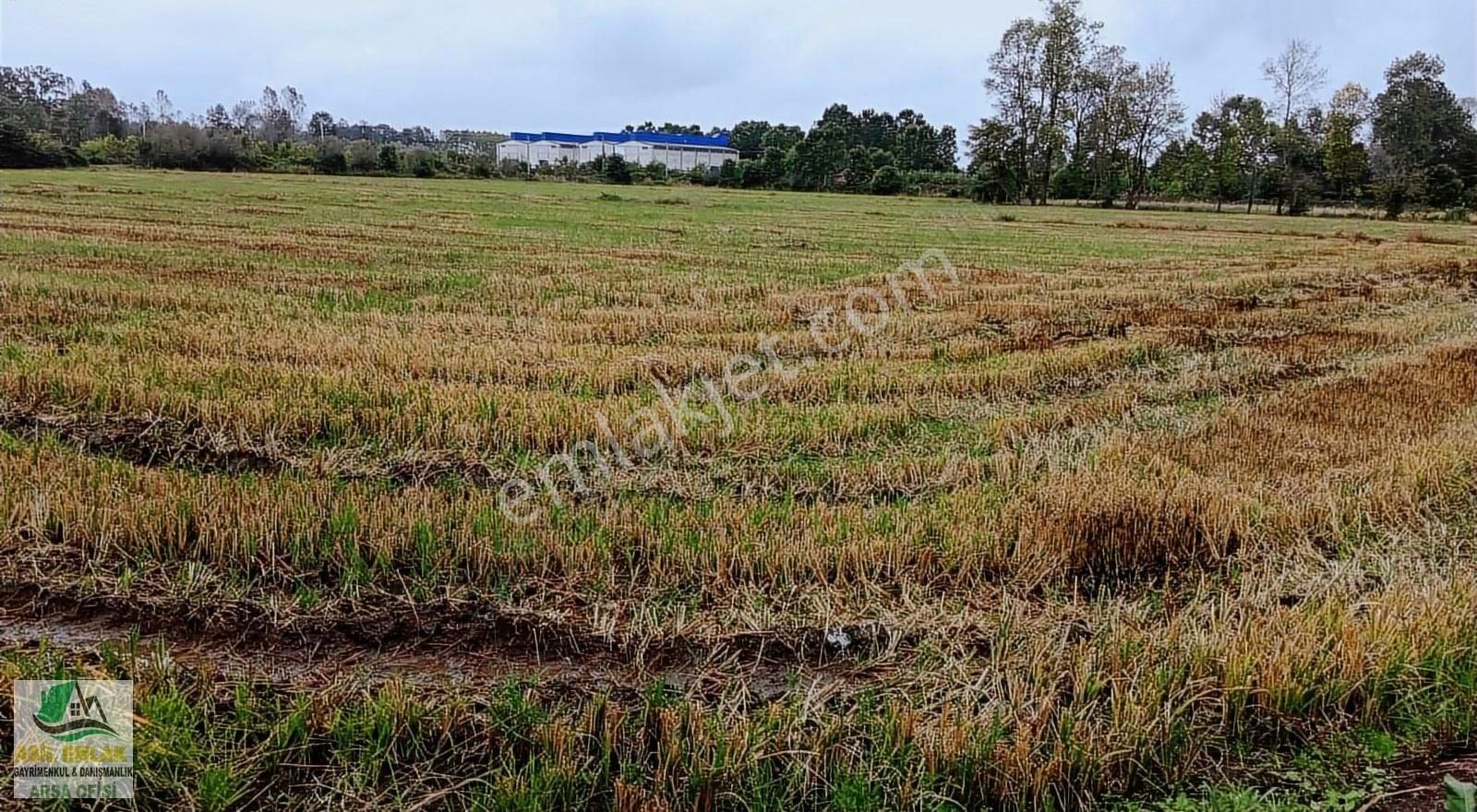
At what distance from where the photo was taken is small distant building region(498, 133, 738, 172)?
116688mm

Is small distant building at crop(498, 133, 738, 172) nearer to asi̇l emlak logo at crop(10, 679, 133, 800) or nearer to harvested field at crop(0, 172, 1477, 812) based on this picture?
harvested field at crop(0, 172, 1477, 812)

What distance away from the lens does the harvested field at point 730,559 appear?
260cm

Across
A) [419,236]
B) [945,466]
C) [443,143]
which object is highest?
[443,143]

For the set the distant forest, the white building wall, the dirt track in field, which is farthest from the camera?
the white building wall

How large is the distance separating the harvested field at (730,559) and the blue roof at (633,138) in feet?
376

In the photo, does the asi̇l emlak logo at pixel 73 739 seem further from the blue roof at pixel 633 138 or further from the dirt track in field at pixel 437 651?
the blue roof at pixel 633 138

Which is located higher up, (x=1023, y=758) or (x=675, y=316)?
(x=675, y=316)

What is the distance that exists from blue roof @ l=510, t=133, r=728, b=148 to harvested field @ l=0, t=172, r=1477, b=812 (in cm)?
11465

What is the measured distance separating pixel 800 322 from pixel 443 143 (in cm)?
13865

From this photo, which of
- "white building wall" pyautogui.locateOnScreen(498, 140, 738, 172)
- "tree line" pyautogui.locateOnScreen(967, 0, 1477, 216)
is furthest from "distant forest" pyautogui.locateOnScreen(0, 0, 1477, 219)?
"white building wall" pyautogui.locateOnScreen(498, 140, 738, 172)

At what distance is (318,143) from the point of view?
A: 6875 centimetres

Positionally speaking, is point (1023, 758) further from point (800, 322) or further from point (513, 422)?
point (800, 322)

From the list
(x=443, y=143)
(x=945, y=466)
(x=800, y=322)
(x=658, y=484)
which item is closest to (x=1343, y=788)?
(x=945, y=466)

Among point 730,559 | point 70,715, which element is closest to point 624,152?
point 730,559
